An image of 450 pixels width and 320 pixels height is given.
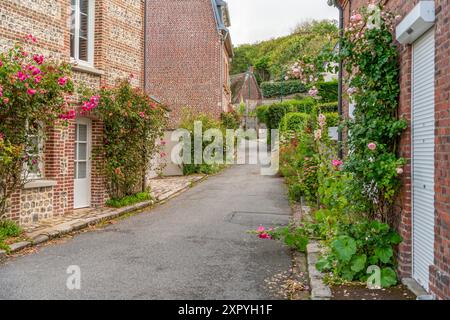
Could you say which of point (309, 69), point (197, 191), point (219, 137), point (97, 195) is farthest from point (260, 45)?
point (309, 69)

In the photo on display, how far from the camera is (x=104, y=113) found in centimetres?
1169

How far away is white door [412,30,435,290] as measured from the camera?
16.0ft

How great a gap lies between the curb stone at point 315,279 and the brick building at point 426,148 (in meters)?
0.93

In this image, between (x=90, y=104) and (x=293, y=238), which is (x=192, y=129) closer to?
(x=90, y=104)

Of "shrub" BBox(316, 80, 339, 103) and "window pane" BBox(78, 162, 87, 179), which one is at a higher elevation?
"shrub" BBox(316, 80, 339, 103)

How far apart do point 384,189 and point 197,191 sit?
11.4 metres

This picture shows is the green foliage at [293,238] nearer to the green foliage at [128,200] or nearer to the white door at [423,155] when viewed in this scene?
the white door at [423,155]

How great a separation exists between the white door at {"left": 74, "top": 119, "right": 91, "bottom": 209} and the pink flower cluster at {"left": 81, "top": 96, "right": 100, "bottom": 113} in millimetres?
912

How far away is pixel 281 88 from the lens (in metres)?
47.5

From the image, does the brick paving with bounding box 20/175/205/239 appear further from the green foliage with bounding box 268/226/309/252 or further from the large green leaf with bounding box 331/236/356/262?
the large green leaf with bounding box 331/236/356/262

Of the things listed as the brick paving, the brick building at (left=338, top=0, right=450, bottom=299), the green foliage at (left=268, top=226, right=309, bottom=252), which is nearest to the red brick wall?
the brick paving

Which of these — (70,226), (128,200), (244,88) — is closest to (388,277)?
(70,226)

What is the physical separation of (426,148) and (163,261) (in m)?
4.03

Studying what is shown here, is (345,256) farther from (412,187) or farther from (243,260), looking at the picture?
(243,260)
